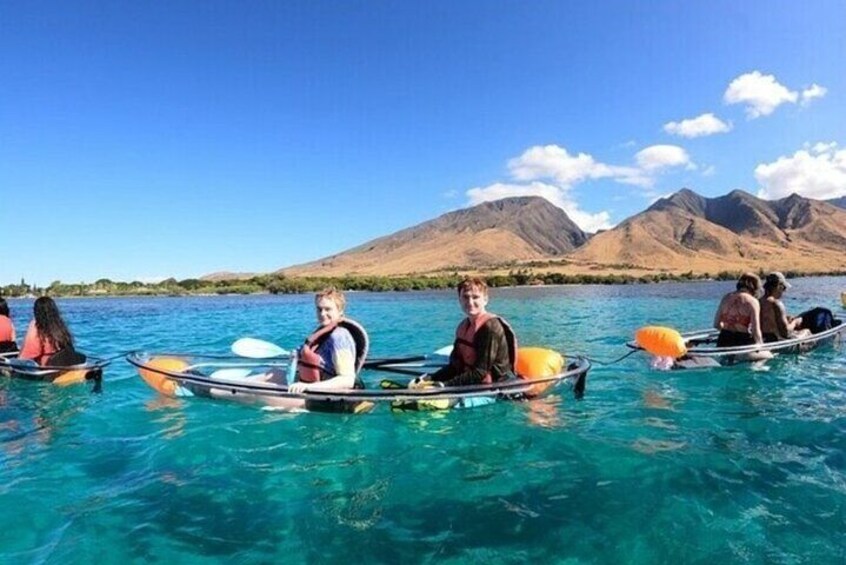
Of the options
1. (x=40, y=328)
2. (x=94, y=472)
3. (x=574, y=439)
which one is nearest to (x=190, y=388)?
(x=94, y=472)

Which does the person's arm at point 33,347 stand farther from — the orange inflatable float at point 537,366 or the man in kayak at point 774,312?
the man in kayak at point 774,312

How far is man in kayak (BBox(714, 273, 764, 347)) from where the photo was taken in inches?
532

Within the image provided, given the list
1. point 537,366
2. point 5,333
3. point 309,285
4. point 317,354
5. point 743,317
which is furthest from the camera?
point 309,285

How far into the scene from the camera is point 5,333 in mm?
14586

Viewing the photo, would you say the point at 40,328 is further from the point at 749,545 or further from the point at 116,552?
the point at 749,545

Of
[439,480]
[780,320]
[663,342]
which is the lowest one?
[439,480]

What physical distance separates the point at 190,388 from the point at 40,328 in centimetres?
476

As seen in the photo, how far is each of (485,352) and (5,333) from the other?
1268 centimetres

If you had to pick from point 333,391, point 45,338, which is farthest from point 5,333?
point 333,391

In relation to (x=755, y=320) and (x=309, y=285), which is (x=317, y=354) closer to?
(x=755, y=320)

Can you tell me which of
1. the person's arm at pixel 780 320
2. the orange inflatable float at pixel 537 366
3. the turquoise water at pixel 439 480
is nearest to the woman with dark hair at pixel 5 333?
the turquoise water at pixel 439 480

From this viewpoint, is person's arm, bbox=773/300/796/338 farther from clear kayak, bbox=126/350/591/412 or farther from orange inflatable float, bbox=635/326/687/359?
clear kayak, bbox=126/350/591/412

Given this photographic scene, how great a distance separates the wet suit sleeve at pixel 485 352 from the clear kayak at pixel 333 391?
0.93 ft

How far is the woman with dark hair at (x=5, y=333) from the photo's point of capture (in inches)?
569
